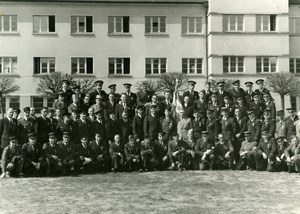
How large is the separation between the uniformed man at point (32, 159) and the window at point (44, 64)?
22.5 m

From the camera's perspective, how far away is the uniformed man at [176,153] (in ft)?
44.2

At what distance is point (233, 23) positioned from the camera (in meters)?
34.9

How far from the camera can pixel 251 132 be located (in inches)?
547

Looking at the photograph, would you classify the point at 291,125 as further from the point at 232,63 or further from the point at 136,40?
the point at 136,40

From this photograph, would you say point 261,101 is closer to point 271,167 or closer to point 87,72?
point 271,167

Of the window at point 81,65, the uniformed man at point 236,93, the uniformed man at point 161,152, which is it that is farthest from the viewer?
the window at point 81,65

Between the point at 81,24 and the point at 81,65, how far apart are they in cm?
289

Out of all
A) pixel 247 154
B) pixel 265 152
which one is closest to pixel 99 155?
pixel 247 154

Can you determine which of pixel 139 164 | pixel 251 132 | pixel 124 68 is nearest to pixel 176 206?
pixel 139 164

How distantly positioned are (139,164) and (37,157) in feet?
8.79

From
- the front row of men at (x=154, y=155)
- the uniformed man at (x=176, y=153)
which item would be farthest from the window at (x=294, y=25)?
the uniformed man at (x=176, y=153)

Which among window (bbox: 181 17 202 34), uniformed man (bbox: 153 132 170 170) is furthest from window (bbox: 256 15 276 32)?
uniformed man (bbox: 153 132 170 170)

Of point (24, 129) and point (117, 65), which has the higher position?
point (117, 65)

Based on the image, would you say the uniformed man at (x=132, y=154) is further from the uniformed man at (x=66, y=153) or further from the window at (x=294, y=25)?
the window at (x=294, y=25)
